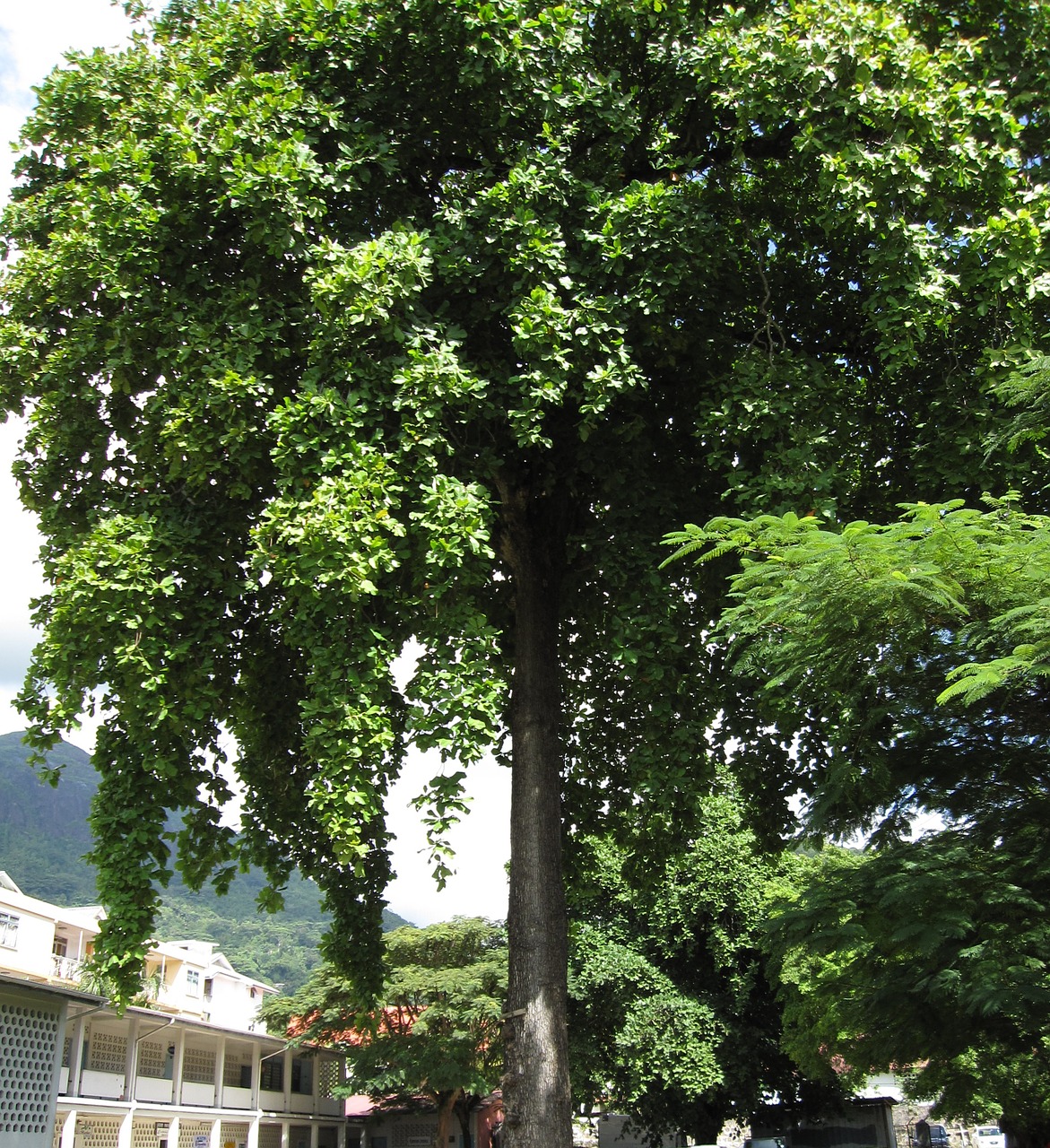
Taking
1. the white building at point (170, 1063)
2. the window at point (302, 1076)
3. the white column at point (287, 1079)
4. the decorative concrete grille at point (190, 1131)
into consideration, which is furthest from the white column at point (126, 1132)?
the window at point (302, 1076)

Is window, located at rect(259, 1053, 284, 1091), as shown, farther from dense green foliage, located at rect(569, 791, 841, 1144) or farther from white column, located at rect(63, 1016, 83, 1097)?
dense green foliage, located at rect(569, 791, 841, 1144)

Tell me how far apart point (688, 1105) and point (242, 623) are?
64.7ft

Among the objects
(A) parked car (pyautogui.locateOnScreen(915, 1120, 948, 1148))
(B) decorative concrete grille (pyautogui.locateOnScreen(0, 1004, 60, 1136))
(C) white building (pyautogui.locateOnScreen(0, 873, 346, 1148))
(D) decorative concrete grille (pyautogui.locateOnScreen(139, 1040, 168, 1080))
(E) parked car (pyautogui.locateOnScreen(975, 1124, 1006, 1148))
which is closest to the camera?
(B) decorative concrete grille (pyautogui.locateOnScreen(0, 1004, 60, 1136))

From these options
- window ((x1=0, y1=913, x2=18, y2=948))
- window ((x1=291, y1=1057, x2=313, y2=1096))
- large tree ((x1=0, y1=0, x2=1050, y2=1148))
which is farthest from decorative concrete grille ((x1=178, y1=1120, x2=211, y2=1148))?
large tree ((x1=0, y1=0, x2=1050, y2=1148))

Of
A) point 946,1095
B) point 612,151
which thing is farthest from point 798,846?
point 612,151

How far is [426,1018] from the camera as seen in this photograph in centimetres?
2912

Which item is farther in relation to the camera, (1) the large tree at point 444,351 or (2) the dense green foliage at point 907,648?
(1) the large tree at point 444,351

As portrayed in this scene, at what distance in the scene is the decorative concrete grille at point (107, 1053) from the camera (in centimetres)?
2478

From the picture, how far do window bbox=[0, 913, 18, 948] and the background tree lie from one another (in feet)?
26.0

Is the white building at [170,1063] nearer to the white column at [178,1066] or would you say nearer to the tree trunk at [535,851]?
the white column at [178,1066]

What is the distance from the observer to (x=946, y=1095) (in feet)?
40.7

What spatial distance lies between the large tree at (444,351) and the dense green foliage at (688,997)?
46.4 ft

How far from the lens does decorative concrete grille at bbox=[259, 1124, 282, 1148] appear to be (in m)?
34.3

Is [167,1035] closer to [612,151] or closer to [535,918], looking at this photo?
[535,918]
